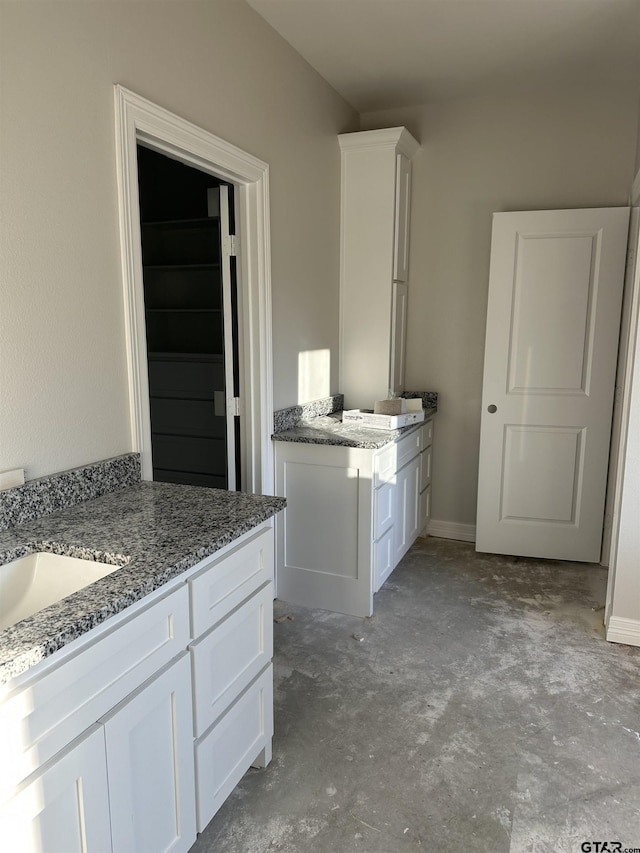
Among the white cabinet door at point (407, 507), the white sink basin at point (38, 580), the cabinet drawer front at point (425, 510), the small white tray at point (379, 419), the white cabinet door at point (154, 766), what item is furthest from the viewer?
the cabinet drawer front at point (425, 510)

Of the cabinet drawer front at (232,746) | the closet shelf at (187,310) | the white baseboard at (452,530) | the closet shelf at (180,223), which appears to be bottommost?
the white baseboard at (452,530)

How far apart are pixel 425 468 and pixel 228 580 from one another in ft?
7.73

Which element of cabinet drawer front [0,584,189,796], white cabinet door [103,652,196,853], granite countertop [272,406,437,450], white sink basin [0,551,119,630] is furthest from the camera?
granite countertop [272,406,437,450]

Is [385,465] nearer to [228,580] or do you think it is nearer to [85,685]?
[228,580]

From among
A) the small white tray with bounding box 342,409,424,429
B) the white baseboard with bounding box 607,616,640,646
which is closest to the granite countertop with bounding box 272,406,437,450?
the small white tray with bounding box 342,409,424,429

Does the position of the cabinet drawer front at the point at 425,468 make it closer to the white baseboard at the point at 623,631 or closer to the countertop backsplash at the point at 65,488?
the white baseboard at the point at 623,631

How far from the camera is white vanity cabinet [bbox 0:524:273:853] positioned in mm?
1002

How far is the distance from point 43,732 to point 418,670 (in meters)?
1.73

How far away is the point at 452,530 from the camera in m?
3.94

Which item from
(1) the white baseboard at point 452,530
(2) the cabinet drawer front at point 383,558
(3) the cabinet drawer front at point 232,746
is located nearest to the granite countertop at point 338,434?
(2) the cabinet drawer front at point 383,558

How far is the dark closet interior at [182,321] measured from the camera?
360 cm

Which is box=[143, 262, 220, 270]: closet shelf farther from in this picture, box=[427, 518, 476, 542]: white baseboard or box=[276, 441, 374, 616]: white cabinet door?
box=[427, 518, 476, 542]: white baseboard

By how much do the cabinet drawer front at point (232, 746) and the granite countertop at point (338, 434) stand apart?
1166 millimetres

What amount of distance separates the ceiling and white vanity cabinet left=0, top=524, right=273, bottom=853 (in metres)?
2.24
